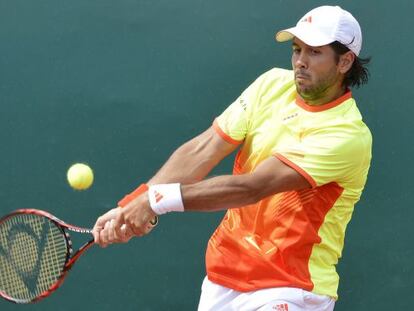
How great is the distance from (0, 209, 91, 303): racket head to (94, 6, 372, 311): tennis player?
556 mm

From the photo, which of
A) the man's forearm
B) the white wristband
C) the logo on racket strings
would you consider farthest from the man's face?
the logo on racket strings

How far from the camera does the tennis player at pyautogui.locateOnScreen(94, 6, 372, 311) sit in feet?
10.8

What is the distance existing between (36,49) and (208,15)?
0.77 m

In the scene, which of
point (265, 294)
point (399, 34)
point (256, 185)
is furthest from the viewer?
point (399, 34)

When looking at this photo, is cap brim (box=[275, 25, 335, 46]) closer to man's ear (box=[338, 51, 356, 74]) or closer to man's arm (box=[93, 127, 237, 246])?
man's ear (box=[338, 51, 356, 74])

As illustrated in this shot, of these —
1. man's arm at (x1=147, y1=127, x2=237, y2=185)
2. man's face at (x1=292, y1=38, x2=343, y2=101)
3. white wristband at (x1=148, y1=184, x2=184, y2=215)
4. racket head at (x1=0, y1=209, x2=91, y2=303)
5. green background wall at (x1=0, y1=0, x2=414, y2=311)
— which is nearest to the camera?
white wristband at (x1=148, y1=184, x2=184, y2=215)

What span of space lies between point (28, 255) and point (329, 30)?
1.47m

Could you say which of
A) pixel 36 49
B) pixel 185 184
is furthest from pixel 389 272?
pixel 36 49

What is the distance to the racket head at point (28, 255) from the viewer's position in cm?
392

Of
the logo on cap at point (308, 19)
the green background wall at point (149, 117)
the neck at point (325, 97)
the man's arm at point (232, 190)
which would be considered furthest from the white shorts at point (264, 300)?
the green background wall at point (149, 117)

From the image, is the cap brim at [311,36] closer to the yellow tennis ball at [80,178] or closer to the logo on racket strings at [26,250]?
the yellow tennis ball at [80,178]

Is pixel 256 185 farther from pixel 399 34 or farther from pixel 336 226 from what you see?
pixel 399 34

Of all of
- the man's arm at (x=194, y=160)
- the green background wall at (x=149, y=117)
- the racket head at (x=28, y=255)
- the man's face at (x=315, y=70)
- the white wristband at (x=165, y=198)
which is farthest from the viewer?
the green background wall at (x=149, y=117)

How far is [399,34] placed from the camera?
4426 millimetres
